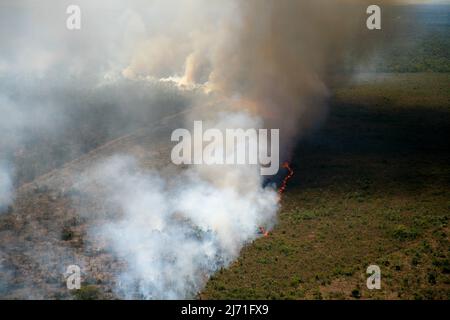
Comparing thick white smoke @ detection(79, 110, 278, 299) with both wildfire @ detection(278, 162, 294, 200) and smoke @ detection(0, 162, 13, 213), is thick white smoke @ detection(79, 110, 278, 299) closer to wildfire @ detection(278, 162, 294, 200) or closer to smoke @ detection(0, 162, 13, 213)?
wildfire @ detection(278, 162, 294, 200)

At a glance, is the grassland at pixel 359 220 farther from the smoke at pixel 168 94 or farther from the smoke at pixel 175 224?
the smoke at pixel 168 94

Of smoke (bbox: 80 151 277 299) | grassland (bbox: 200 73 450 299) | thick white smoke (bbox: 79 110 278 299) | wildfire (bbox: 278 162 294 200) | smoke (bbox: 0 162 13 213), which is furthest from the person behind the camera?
wildfire (bbox: 278 162 294 200)

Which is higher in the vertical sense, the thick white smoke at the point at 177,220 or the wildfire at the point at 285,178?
the wildfire at the point at 285,178

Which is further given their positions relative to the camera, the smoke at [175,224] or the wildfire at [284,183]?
the wildfire at [284,183]

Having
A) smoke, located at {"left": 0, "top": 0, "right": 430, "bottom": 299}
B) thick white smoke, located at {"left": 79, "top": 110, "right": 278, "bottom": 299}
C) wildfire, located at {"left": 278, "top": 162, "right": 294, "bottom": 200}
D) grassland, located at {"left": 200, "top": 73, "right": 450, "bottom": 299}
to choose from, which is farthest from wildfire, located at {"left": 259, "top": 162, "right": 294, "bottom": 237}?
smoke, located at {"left": 0, "top": 0, "right": 430, "bottom": 299}

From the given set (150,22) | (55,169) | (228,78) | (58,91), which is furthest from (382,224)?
(150,22)

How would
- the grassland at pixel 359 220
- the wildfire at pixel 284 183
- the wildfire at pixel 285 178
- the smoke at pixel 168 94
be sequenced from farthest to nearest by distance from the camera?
the wildfire at pixel 285 178
the wildfire at pixel 284 183
the smoke at pixel 168 94
the grassland at pixel 359 220

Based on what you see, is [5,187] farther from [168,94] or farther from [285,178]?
[168,94]

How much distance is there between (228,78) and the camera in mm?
51188

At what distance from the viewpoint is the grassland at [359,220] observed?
2233 cm

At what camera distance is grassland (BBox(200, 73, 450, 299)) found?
879 inches

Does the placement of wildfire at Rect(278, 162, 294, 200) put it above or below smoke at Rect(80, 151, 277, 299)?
above

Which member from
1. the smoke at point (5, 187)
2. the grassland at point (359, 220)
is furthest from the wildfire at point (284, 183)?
the smoke at point (5, 187)

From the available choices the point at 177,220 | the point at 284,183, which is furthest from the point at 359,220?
the point at 177,220
